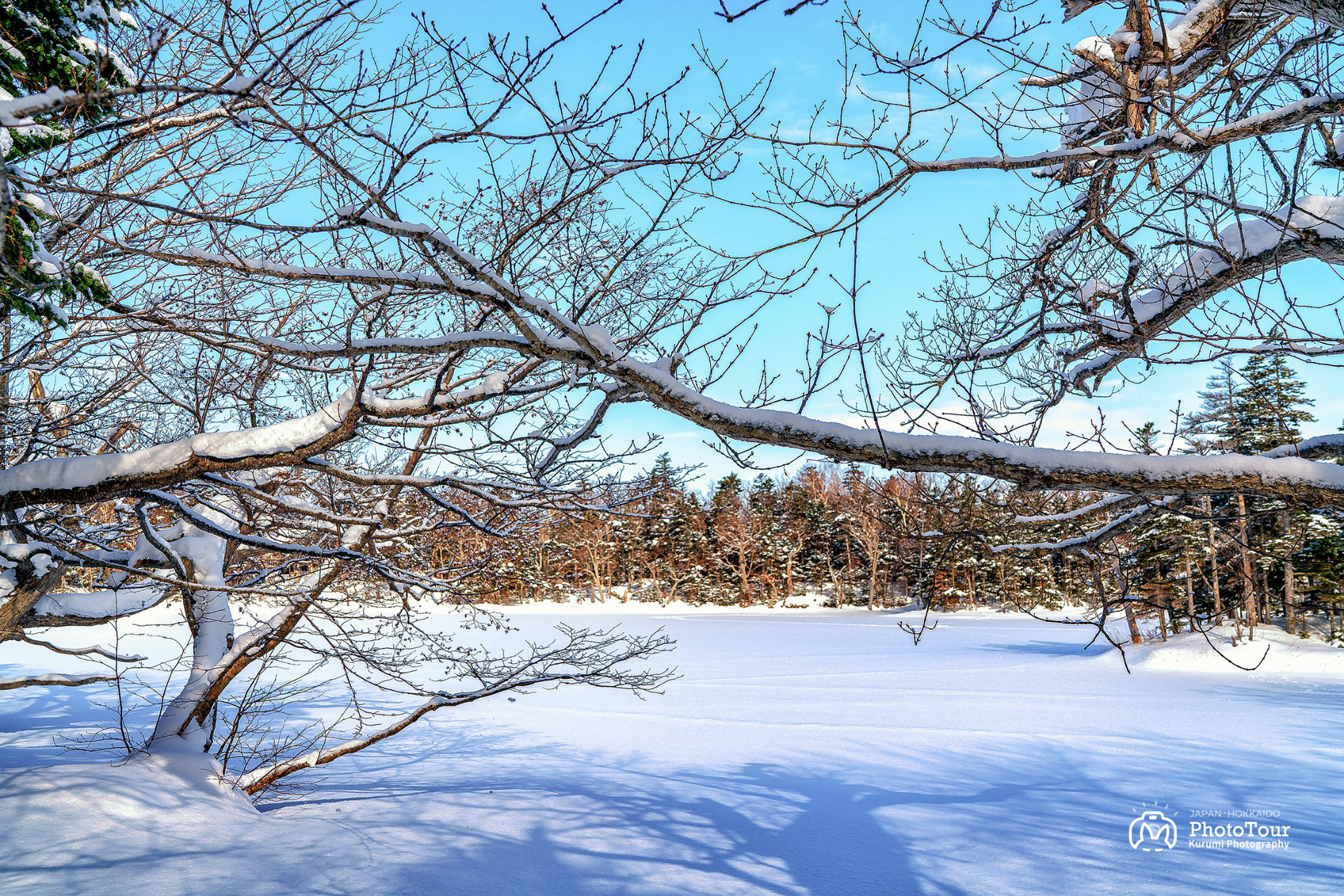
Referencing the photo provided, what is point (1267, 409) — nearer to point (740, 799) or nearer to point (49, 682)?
point (740, 799)

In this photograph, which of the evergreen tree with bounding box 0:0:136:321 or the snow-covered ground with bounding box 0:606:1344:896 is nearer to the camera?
the evergreen tree with bounding box 0:0:136:321

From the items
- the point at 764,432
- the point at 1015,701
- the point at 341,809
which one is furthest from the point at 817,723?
the point at 764,432

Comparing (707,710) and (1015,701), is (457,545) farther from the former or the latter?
(1015,701)

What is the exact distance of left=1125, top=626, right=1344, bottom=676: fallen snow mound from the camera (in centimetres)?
1695

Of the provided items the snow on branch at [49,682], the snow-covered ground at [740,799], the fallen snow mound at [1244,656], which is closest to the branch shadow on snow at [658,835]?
the snow-covered ground at [740,799]

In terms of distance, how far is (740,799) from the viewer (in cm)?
786

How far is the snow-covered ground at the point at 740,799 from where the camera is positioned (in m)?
5.12

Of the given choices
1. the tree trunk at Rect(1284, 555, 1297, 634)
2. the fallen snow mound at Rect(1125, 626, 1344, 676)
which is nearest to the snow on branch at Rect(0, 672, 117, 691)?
the fallen snow mound at Rect(1125, 626, 1344, 676)

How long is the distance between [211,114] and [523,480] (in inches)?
104

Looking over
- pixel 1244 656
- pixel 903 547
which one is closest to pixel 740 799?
pixel 903 547

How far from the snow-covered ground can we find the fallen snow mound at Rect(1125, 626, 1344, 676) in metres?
2.26

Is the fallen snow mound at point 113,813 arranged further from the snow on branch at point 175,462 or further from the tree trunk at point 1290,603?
the tree trunk at point 1290,603

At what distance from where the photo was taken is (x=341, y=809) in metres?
7.04

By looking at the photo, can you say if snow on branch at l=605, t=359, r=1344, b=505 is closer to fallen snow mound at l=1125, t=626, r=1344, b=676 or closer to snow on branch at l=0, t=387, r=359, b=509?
snow on branch at l=0, t=387, r=359, b=509
